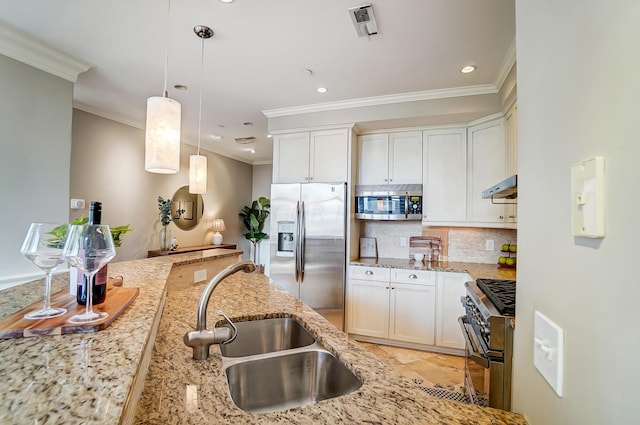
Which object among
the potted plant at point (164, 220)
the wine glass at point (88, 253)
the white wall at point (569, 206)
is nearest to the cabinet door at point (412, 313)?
the white wall at point (569, 206)

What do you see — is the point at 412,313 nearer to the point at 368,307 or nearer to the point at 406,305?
the point at 406,305

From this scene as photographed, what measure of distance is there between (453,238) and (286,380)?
301cm

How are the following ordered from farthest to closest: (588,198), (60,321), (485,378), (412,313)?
(412,313) < (485,378) < (60,321) < (588,198)

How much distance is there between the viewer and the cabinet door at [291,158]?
3.58 metres

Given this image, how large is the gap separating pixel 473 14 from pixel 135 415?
2.57 meters

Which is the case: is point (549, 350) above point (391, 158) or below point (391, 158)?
below

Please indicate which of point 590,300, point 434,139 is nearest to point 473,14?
point 434,139

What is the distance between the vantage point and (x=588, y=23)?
1.71 feet

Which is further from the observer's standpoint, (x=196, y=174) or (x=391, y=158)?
(x=391, y=158)

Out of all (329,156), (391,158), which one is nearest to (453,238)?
(391,158)

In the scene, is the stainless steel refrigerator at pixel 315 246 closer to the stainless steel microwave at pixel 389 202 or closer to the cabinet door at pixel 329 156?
the cabinet door at pixel 329 156

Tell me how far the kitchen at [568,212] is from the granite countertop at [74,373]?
0.77 m

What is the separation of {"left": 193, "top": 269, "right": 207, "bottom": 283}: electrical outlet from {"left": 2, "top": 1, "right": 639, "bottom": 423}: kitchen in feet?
6.38

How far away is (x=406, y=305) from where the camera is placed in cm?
314
